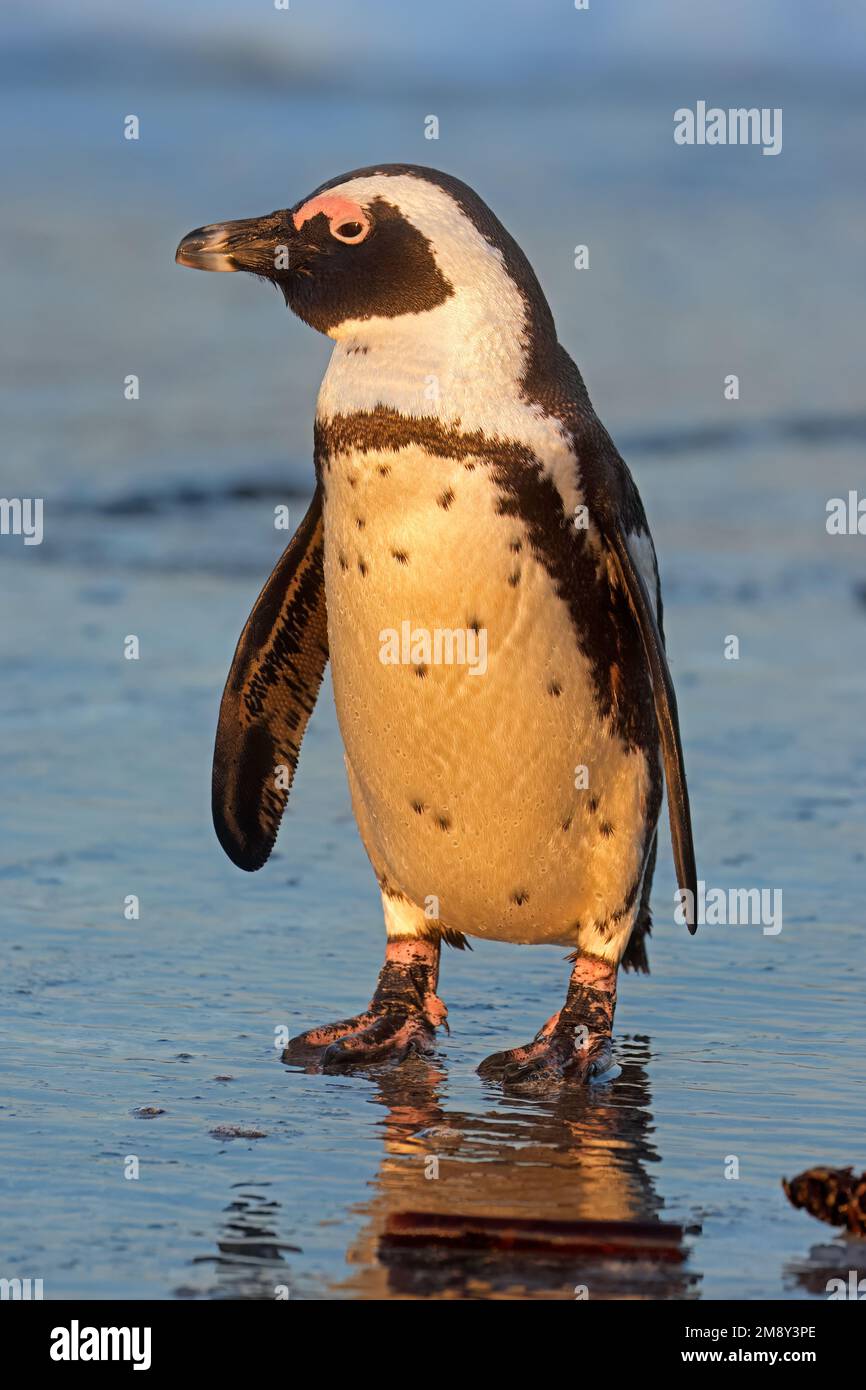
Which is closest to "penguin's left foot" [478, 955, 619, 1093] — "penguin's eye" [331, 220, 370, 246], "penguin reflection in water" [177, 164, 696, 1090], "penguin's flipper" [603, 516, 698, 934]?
"penguin reflection in water" [177, 164, 696, 1090]

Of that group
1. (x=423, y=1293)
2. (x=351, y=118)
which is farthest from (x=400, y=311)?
(x=351, y=118)

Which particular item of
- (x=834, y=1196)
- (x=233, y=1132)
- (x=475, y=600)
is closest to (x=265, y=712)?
(x=475, y=600)

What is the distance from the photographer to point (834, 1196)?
10.5 feet

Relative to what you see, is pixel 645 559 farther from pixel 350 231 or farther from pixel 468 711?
pixel 350 231

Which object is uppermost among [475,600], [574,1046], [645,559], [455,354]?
[455,354]

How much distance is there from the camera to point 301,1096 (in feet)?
13.2

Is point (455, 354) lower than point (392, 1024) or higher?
higher

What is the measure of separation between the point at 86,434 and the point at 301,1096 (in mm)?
10676

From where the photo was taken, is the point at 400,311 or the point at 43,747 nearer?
the point at 400,311

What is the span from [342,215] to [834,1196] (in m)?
2.08

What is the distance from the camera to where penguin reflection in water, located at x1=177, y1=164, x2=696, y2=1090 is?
4.09 m

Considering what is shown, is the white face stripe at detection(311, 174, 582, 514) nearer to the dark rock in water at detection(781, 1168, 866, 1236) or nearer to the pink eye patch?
the pink eye patch
